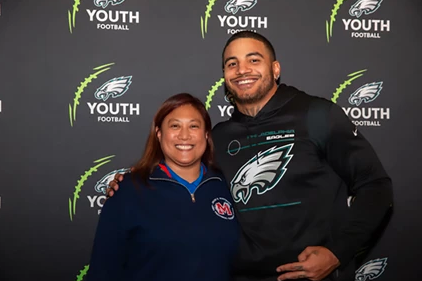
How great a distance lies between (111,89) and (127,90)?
103 millimetres

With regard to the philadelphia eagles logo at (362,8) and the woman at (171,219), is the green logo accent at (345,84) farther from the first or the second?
the woman at (171,219)

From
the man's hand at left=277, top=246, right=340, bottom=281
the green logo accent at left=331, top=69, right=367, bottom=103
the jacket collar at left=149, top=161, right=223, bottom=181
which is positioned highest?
the green logo accent at left=331, top=69, right=367, bottom=103

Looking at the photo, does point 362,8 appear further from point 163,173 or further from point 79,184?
point 79,184

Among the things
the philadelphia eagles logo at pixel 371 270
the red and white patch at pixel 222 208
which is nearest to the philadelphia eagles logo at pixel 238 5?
the red and white patch at pixel 222 208

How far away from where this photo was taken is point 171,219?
155cm

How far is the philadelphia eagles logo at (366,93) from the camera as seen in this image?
8.25ft

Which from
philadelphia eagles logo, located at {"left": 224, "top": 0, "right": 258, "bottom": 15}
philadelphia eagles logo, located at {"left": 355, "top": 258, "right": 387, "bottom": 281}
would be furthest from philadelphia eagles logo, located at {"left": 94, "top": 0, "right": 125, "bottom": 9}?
philadelphia eagles logo, located at {"left": 355, "top": 258, "right": 387, "bottom": 281}

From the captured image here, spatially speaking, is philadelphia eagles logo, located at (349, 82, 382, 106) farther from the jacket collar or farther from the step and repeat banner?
the jacket collar

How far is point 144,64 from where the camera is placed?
2449 mm

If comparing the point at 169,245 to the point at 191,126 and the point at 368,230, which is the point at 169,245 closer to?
the point at 191,126

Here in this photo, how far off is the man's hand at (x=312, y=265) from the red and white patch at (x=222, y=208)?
341 millimetres

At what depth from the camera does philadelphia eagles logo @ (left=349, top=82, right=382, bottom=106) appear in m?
2.51

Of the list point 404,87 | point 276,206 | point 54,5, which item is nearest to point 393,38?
point 404,87

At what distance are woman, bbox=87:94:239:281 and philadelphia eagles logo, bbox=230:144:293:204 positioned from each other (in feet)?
0.48
